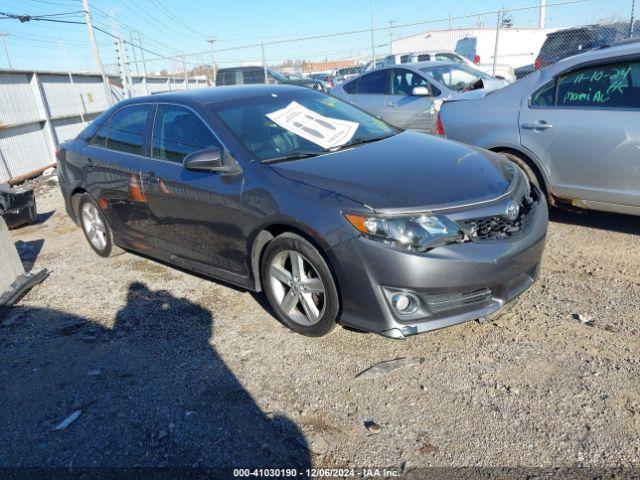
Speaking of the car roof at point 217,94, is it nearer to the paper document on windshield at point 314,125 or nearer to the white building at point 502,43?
the paper document on windshield at point 314,125

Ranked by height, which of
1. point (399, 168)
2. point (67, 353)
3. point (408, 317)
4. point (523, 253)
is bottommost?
point (67, 353)

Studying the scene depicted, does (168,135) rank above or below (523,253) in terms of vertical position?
above

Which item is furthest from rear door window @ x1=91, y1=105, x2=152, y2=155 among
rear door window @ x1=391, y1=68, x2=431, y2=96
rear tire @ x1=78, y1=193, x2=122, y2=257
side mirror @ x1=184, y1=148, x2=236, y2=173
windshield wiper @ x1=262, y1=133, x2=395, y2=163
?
rear door window @ x1=391, y1=68, x2=431, y2=96

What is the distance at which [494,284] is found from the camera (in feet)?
Answer: 9.53

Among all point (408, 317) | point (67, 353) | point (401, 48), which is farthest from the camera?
point (401, 48)

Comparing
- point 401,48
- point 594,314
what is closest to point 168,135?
point 594,314

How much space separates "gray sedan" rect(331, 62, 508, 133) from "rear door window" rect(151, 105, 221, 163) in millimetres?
5205

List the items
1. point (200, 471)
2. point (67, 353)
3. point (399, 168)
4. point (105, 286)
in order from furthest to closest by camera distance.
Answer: point (105, 286), point (67, 353), point (399, 168), point (200, 471)

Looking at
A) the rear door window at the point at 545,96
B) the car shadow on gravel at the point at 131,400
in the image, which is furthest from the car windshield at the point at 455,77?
the car shadow on gravel at the point at 131,400

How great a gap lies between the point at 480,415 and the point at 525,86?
140 inches

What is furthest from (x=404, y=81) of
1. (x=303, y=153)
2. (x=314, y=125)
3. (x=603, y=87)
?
(x=303, y=153)

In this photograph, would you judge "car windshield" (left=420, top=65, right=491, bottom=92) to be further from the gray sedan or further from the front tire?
the front tire

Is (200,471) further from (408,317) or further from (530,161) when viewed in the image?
(530,161)

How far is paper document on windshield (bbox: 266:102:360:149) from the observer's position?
12.5 ft
